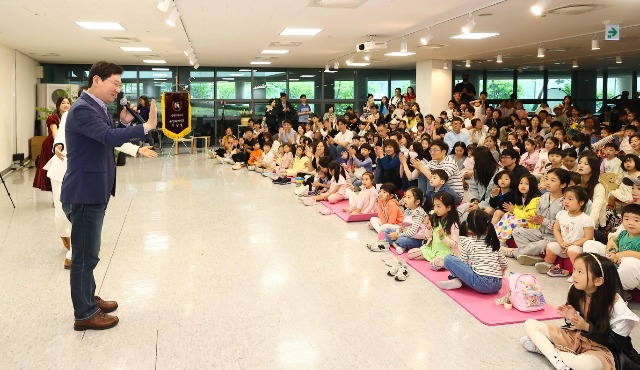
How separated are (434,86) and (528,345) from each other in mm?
14484

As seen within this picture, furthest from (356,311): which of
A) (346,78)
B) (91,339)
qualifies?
(346,78)

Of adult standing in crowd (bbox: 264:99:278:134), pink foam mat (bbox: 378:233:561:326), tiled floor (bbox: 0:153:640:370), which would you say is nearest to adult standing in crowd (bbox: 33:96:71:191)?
tiled floor (bbox: 0:153:640:370)

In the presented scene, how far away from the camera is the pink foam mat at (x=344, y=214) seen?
736cm

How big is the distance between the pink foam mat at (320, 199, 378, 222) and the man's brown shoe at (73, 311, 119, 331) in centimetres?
396

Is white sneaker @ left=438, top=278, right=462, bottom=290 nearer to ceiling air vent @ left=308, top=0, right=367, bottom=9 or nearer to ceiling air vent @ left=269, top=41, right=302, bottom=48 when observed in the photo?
ceiling air vent @ left=308, top=0, right=367, bottom=9

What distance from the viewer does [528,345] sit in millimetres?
3473

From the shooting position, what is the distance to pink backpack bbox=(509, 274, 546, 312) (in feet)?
13.4

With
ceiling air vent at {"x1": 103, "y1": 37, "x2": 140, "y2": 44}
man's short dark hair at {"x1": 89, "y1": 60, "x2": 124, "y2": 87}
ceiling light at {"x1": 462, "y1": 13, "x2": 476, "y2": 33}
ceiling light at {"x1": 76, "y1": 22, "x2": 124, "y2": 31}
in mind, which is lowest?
man's short dark hair at {"x1": 89, "y1": 60, "x2": 124, "y2": 87}

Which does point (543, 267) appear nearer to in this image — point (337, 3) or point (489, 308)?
point (489, 308)

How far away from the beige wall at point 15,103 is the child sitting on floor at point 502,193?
10.6m

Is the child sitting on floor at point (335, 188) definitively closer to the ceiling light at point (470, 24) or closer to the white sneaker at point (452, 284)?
the ceiling light at point (470, 24)

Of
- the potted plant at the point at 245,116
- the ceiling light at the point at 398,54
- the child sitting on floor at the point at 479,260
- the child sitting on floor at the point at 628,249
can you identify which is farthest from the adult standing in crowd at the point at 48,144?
the potted plant at the point at 245,116

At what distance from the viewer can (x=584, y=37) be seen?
37.8 ft

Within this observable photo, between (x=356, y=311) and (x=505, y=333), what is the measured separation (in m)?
1.04
